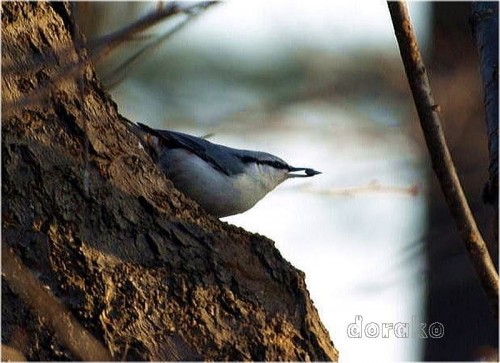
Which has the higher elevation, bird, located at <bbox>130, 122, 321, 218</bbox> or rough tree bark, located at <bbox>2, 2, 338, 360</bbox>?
bird, located at <bbox>130, 122, 321, 218</bbox>

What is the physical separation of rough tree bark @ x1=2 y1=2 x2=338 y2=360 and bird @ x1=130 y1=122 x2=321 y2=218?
1.22 feet

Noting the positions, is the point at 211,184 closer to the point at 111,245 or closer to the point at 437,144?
the point at 111,245

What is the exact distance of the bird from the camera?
288 cm

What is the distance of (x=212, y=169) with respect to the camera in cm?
306

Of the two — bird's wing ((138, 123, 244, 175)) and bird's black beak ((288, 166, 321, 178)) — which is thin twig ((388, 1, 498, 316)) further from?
bird's black beak ((288, 166, 321, 178))

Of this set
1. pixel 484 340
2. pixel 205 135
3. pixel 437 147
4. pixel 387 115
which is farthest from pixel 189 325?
pixel 387 115

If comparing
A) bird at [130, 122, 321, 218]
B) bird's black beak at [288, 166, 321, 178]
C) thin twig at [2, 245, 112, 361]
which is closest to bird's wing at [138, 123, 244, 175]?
bird at [130, 122, 321, 218]

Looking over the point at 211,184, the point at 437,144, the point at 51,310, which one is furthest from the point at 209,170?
the point at 51,310

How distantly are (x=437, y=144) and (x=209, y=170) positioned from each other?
39.8 inches

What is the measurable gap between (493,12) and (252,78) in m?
2.79

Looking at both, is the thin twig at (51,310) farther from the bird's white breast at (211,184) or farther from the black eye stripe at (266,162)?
the black eye stripe at (266,162)

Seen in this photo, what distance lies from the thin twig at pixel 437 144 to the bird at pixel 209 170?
2.79 feet

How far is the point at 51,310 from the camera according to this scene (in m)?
1.78

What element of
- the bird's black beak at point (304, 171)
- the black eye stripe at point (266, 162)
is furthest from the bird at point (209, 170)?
the bird's black beak at point (304, 171)
